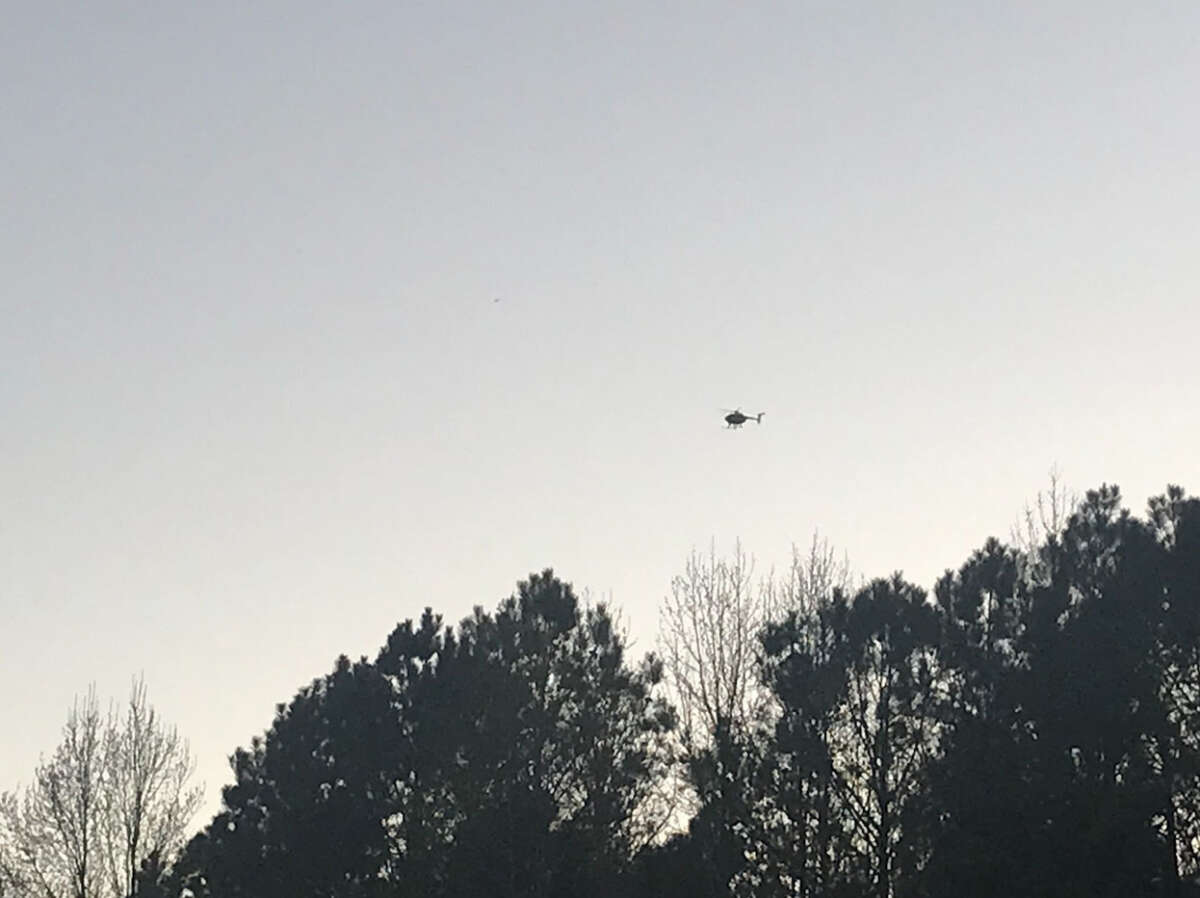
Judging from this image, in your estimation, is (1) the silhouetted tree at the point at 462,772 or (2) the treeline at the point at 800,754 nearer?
(2) the treeline at the point at 800,754

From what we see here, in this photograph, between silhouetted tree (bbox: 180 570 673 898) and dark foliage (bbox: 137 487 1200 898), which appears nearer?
dark foliage (bbox: 137 487 1200 898)

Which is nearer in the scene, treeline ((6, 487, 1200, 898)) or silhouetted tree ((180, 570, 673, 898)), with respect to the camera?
treeline ((6, 487, 1200, 898))

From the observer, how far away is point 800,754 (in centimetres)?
2966

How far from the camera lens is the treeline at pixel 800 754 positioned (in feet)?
91.4

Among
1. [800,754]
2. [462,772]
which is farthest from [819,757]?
[462,772]

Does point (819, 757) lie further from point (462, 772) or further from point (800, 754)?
point (462, 772)

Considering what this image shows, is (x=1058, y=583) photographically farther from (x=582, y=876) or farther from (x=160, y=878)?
(x=160, y=878)

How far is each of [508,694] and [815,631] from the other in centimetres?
804

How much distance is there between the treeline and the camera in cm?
2784

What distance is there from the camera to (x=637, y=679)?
35.4 metres

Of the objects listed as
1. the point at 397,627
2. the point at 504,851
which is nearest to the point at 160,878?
the point at 397,627

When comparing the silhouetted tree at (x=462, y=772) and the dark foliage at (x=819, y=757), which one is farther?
the silhouetted tree at (x=462, y=772)

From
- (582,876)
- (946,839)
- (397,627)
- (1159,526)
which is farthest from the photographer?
(397,627)

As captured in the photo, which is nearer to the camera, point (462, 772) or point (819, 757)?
point (819, 757)
